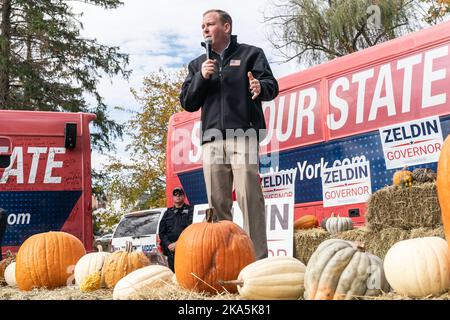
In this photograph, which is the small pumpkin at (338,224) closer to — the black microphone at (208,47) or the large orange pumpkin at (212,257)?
the black microphone at (208,47)

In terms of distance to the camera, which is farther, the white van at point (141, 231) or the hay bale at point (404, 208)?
the white van at point (141, 231)

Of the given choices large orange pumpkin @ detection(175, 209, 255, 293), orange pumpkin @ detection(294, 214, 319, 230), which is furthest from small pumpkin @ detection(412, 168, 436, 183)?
large orange pumpkin @ detection(175, 209, 255, 293)

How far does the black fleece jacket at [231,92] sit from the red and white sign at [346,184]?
2507mm

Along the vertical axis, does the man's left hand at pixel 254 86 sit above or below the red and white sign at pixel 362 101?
below

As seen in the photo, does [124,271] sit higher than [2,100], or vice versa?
[2,100]

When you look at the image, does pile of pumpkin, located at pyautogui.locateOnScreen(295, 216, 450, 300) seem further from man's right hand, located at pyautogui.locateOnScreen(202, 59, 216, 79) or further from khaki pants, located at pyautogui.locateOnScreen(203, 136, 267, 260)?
man's right hand, located at pyautogui.locateOnScreen(202, 59, 216, 79)

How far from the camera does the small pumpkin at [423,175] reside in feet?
18.0

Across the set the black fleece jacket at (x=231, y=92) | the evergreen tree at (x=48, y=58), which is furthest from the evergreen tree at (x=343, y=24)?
the black fleece jacket at (x=231, y=92)

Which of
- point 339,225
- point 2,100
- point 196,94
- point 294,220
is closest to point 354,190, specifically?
point 339,225

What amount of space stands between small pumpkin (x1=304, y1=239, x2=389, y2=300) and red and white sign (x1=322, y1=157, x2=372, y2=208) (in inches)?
139

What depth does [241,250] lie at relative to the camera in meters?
3.16

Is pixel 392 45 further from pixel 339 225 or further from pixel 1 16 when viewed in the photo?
pixel 1 16

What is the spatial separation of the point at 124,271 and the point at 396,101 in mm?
3409
